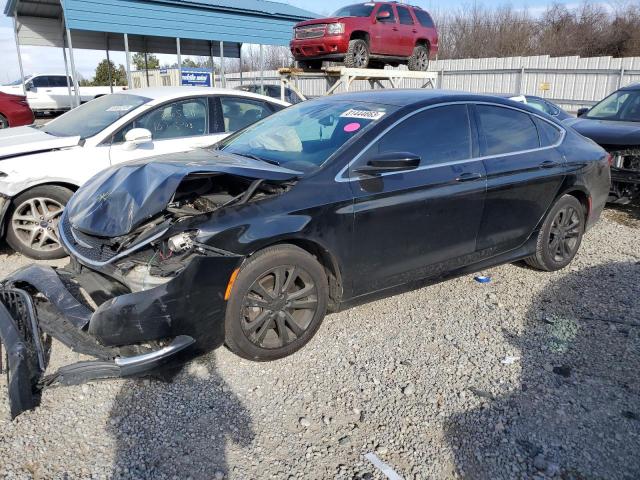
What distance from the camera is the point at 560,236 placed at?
16.3ft

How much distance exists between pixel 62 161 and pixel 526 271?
458 centimetres

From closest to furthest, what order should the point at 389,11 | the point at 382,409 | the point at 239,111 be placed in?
the point at 382,409 → the point at 239,111 → the point at 389,11

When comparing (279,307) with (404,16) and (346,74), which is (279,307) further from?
(404,16)

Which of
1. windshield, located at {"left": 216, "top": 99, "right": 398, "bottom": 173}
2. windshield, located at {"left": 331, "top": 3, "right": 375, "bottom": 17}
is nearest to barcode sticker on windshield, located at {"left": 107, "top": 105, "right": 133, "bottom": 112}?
windshield, located at {"left": 216, "top": 99, "right": 398, "bottom": 173}

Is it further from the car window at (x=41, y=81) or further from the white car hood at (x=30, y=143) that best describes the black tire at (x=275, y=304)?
the car window at (x=41, y=81)

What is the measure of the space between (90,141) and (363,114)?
121 inches

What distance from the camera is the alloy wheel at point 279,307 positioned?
3271 millimetres

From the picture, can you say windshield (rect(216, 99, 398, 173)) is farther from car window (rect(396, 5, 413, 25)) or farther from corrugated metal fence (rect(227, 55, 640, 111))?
corrugated metal fence (rect(227, 55, 640, 111))

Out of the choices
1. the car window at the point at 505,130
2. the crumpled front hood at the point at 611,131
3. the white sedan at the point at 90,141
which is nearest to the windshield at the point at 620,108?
the crumpled front hood at the point at 611,131

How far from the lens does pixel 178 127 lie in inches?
239

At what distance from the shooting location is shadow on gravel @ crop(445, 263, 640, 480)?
2.63 m

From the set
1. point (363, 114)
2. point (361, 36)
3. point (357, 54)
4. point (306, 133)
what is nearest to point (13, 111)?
point (357, 54)

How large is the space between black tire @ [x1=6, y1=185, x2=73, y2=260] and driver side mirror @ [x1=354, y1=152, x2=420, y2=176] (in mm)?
3253

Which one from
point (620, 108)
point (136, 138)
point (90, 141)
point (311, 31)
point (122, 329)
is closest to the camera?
point (122, 329)
